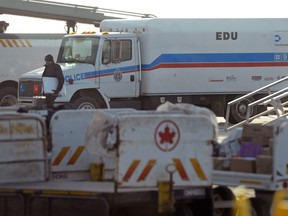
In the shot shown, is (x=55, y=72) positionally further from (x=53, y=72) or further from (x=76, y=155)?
(x=76, y=155)

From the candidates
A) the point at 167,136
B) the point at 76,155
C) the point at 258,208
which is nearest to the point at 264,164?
the point at 258,208

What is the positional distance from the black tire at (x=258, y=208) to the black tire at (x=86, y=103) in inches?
496

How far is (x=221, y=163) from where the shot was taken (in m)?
7.75

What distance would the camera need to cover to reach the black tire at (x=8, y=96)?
23719mm

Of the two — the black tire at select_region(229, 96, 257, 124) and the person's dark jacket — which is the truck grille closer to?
the person's dark jacket

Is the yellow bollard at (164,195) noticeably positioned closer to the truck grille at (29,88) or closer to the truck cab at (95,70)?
the truck cab at (95,70)

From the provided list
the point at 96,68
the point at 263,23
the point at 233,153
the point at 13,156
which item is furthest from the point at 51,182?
the point at 263,23

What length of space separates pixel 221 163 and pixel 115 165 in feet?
5.35

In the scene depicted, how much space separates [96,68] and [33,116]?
13.3 m

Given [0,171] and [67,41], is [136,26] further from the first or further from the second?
[0,171]

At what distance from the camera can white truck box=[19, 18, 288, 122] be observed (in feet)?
66.9

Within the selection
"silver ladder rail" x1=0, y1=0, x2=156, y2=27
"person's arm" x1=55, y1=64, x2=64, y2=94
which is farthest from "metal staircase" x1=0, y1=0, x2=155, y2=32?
"person's arm" x1=55, y1=64, x2=64, y2=94

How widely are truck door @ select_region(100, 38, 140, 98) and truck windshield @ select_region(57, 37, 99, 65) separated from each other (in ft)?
0.90

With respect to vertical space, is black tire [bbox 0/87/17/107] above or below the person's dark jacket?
below
